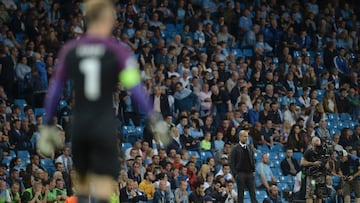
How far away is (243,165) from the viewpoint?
1691 centimetres

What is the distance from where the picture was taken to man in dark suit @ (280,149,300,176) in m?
20.2

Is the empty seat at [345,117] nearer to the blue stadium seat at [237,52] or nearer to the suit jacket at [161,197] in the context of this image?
the blue stadium seat at [237,52]

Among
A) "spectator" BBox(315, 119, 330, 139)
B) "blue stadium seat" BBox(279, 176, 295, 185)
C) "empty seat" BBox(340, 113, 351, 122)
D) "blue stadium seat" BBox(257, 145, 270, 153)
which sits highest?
"empty seat" BBox(340, 113, 351, 122)

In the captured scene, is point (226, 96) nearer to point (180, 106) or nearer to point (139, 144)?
point (180, 106)

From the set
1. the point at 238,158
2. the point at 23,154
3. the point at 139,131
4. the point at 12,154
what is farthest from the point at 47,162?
the point at 238,158

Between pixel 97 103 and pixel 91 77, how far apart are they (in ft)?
0.67

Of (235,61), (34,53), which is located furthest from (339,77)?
(34,53)

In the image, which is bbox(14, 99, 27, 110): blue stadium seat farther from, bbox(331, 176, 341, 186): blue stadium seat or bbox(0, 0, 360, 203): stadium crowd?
bbox(331, 176, 341, 186): blue stadium seat

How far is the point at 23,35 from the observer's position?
68.8ft

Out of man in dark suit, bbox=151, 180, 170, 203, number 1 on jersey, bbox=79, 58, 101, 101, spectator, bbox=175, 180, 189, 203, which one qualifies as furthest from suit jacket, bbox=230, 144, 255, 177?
number 1 on jersey, bbox=79, 58, 101, 101

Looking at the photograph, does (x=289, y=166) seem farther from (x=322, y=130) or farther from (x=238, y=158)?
(x=238, y=158)

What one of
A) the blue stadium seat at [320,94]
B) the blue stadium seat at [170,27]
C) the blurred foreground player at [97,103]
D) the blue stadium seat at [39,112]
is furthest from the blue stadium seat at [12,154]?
the blurred foreground player at [97,103]

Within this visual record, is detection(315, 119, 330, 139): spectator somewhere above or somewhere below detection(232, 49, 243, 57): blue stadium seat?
below

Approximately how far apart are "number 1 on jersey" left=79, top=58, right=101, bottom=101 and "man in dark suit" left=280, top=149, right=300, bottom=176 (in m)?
13.5
